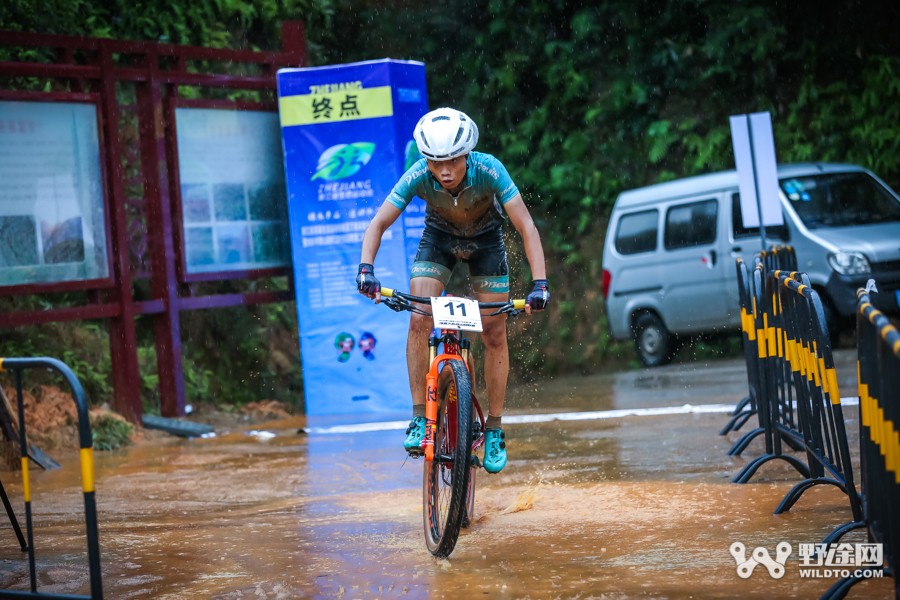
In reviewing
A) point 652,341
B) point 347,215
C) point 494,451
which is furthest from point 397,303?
point 652,341

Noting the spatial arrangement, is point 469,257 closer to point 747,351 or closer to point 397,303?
point 397,303

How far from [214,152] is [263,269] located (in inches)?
56.0

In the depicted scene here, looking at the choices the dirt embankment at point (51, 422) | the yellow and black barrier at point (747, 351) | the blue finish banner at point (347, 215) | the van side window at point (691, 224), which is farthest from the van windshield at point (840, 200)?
the dirt embankment at point (51, 422)

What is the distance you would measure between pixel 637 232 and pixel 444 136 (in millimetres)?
11536

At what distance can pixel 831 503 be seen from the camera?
7141mm

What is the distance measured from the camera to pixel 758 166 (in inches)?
547

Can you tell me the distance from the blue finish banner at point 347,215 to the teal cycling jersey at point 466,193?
6040mm

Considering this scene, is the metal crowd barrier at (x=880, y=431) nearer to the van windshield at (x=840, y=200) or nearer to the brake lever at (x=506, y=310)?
the brake lever at (x=506, y=310)

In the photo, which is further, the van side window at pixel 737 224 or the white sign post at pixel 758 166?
the van side window at pixel 737 224

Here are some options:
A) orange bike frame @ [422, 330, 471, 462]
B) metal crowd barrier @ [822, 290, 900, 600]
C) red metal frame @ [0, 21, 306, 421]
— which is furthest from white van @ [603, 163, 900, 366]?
metal crowd barrier @ [822, 290, 900, 600]

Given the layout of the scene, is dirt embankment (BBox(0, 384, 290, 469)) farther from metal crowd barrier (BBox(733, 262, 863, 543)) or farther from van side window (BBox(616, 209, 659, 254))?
van side window (BBox(616, 209, 659, 254))

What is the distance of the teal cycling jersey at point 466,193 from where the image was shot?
277 inches

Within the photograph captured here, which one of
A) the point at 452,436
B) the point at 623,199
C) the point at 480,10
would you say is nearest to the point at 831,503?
the point at 452,436

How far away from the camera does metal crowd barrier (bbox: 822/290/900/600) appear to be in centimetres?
454
